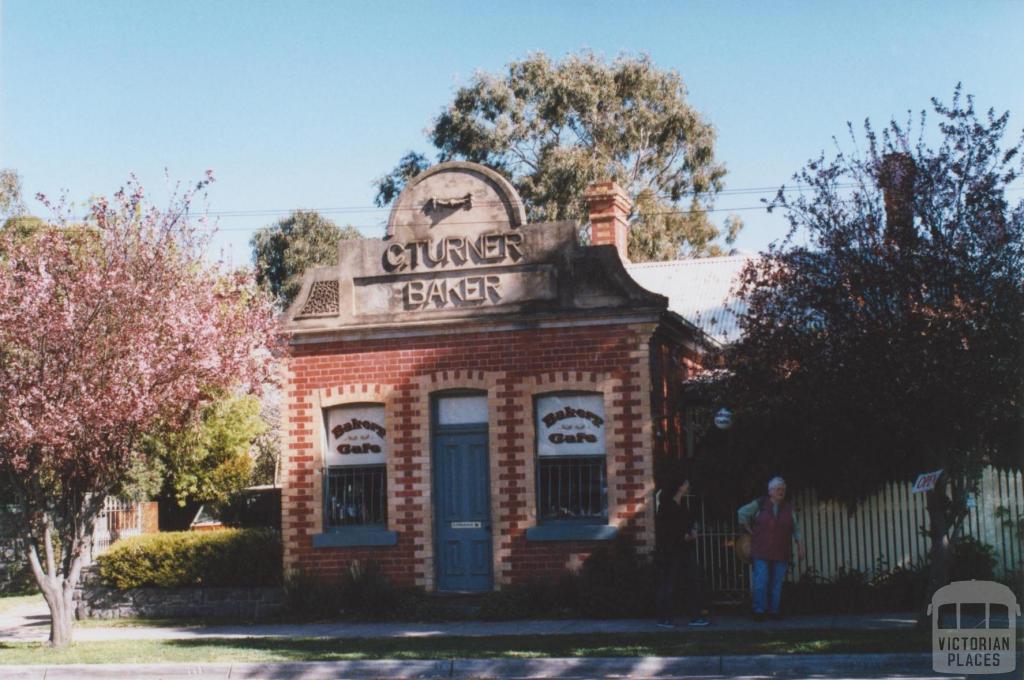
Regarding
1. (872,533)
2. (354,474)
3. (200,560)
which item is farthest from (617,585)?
(200,560)

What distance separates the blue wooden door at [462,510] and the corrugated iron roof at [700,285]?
763 cm

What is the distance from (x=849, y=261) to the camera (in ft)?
42.5

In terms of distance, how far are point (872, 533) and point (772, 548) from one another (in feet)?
6.79

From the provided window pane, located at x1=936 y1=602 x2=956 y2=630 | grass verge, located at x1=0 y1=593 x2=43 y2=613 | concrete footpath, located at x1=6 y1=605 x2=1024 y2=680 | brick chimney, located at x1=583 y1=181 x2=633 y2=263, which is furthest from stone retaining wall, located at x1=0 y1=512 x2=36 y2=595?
window pane, located at x1=936 y1=602 x2=956 y2=630

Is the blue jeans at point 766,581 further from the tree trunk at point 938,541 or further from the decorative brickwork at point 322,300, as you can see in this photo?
the decorative brickwork at point 322,300

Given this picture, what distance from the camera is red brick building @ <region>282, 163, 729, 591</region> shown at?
16.3 m

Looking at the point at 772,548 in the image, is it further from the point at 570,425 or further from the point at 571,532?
the point at 570,425

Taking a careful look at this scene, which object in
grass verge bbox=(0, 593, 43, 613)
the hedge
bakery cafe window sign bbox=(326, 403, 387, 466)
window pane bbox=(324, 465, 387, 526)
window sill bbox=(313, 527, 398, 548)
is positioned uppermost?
bakery cafe window sign bbox=(326, 403, 387, 466)

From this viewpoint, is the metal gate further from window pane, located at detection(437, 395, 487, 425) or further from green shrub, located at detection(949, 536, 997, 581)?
window pane, located at detection(437, 395, 487, 425)

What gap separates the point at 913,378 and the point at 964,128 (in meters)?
2.69

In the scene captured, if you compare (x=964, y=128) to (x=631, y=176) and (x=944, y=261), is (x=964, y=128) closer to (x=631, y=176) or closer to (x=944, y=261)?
(x=944, y=261)

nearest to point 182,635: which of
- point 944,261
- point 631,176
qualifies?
point 944,261

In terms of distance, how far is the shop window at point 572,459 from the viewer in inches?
649

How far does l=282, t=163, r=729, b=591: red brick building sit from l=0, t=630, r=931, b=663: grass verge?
2.80m
